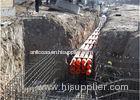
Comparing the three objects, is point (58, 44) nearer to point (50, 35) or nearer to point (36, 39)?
point (50, 35)

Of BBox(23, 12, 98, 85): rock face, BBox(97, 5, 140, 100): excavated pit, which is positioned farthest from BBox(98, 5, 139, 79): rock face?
BBox(23, 12, 98, 85): rock face

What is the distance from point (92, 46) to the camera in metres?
17.0

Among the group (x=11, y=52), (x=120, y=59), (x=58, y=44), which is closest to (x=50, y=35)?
(x=58, y=44)

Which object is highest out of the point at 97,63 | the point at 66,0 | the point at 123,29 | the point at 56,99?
the point at 66,0

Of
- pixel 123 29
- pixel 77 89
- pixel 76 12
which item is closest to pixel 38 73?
pixel 77 89

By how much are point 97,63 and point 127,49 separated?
Result: 1.75 m

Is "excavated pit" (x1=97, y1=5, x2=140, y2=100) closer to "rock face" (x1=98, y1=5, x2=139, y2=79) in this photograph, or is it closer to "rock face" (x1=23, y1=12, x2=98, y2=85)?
"rock face" (x1=98, y1=5, x2=139, y2=79)

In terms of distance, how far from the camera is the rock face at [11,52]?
1268cm

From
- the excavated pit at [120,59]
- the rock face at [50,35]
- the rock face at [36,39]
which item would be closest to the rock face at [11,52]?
the rock face at [36,39]

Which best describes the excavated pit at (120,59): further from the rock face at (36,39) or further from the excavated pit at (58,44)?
the rock face at (36,39)

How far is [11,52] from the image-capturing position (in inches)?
540

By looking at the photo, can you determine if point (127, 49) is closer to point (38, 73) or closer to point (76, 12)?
point (38, 73)

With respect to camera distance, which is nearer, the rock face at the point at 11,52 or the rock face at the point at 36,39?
the rock face at the point at 11,52

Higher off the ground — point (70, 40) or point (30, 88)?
point (70, 40)
